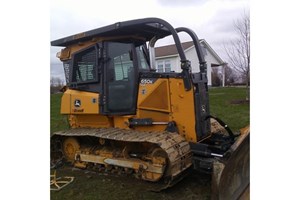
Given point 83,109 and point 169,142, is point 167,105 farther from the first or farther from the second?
point 83,109

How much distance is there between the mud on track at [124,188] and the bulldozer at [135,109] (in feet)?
0.40

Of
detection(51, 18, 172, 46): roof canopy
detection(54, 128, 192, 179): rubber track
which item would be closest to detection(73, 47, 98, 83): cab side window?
detection(51, 18, 172, 46): roof canopy

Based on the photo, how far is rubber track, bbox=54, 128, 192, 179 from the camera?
3.27 m

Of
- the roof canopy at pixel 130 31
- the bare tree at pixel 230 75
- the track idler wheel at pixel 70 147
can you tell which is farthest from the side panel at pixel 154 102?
the track idler wheel at pixel 70 147

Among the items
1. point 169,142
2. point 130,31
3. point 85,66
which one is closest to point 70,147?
point 85,66

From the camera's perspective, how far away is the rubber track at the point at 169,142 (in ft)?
10.7

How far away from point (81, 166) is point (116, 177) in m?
0.69

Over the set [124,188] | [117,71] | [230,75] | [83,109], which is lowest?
[124,188]

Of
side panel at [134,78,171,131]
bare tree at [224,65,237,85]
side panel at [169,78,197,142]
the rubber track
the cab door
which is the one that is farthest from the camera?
the cab door

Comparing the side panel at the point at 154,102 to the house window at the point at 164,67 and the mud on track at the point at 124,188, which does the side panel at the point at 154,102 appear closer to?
the house window at the point at 164,67

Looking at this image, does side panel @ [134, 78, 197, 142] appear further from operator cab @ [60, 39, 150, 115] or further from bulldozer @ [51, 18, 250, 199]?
operator cab @ [60, 39, 150, 115]

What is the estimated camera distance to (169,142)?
3.37 metres

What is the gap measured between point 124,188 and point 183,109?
47.5 inches
